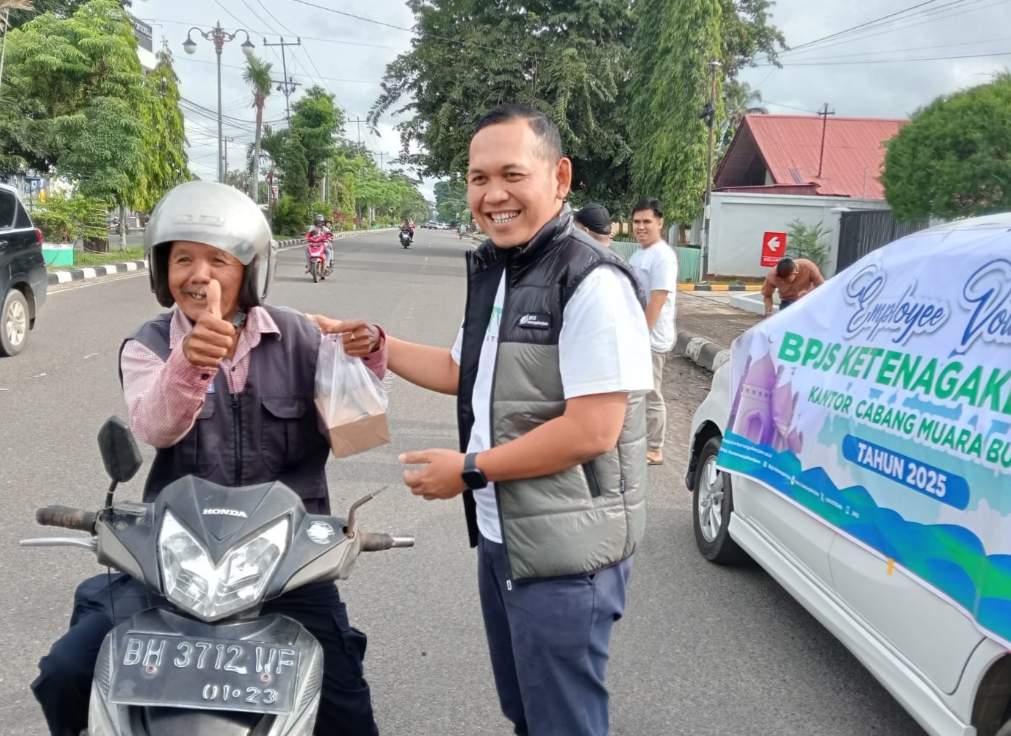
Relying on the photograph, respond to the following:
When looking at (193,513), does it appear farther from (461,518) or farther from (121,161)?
(121,161)

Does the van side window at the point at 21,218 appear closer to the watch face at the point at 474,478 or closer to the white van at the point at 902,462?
the white van at the point at 902,462

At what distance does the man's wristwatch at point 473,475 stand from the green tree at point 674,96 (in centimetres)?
2497

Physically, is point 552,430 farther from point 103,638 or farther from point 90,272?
point 90,272

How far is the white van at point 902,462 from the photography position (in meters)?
2.32

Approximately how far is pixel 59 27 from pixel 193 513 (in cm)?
2383

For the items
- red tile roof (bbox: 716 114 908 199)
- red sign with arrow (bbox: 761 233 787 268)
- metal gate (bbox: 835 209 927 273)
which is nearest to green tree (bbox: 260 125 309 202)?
red tile roof (bbox: 716 114 908 199)

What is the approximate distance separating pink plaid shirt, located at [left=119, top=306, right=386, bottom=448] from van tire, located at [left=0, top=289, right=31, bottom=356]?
786 cm

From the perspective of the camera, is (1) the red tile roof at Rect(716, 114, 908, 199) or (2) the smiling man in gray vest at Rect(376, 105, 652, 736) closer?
(2) the smiling man in gray vest at Rect(376, 105, 652, 736)

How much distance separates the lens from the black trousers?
72.4 inches

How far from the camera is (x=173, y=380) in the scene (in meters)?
1.81

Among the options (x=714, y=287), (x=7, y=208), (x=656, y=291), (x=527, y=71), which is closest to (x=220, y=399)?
(x=656, y=291)

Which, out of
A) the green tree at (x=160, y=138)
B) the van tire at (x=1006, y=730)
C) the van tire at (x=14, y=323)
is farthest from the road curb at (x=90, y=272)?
the van tire at (x=1006, y=730)

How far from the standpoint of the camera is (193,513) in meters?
1.65

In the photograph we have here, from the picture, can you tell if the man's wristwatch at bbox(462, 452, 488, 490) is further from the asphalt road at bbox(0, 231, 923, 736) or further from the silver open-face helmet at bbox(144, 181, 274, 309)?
the asphalt road at bbox(0, 231, 923, 736)
